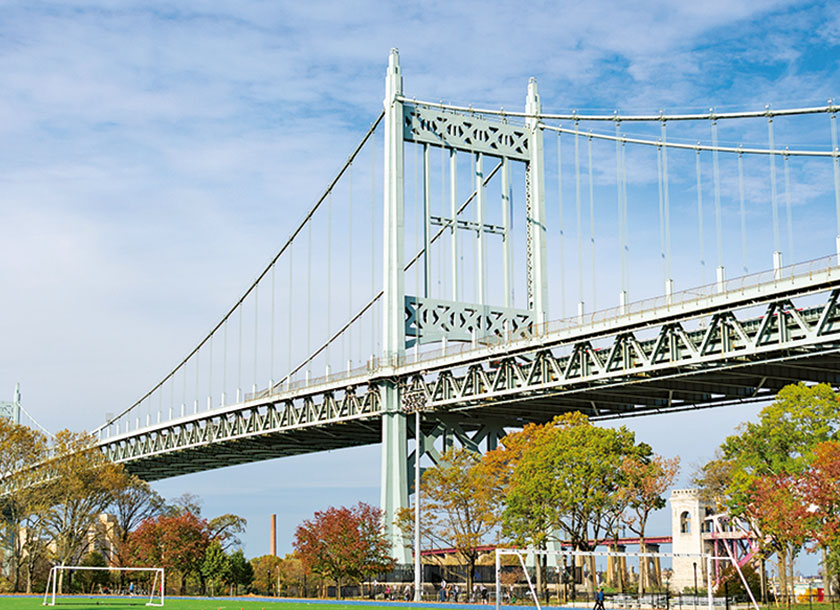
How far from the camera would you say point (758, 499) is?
189 feet

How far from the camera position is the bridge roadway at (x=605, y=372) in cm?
5488

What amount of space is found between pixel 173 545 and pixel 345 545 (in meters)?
24.7

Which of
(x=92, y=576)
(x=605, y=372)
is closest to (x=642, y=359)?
(x=605, y=372)

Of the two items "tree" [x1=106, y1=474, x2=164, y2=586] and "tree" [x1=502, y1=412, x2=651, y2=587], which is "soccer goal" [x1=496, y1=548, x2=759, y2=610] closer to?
"tree" [x1=502, y1=412, x2=651, y2=587]

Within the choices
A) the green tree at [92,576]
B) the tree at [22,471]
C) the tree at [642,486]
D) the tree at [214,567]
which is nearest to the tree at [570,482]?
the tree at [642,486]

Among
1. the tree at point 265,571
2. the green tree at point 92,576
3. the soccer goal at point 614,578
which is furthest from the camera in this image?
the tree at point 265,571

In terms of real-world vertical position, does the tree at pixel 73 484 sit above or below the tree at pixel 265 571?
above

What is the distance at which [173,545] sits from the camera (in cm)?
9556

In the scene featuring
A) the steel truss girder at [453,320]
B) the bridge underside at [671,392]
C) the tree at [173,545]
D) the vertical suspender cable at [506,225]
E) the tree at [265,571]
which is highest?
the vertical suspender cable at [506,225]

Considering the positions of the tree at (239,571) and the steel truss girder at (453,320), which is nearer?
the steel truss girder at (453,320)

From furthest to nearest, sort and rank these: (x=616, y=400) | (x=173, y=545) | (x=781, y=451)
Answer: (x=173, y=545), (x=616, y=400), (x=781, y=451)

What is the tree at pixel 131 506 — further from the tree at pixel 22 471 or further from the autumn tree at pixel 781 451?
the autumn tree at pixel 781 451

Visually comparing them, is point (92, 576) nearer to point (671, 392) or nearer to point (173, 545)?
point (173, 545)

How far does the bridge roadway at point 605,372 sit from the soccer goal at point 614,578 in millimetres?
9656
